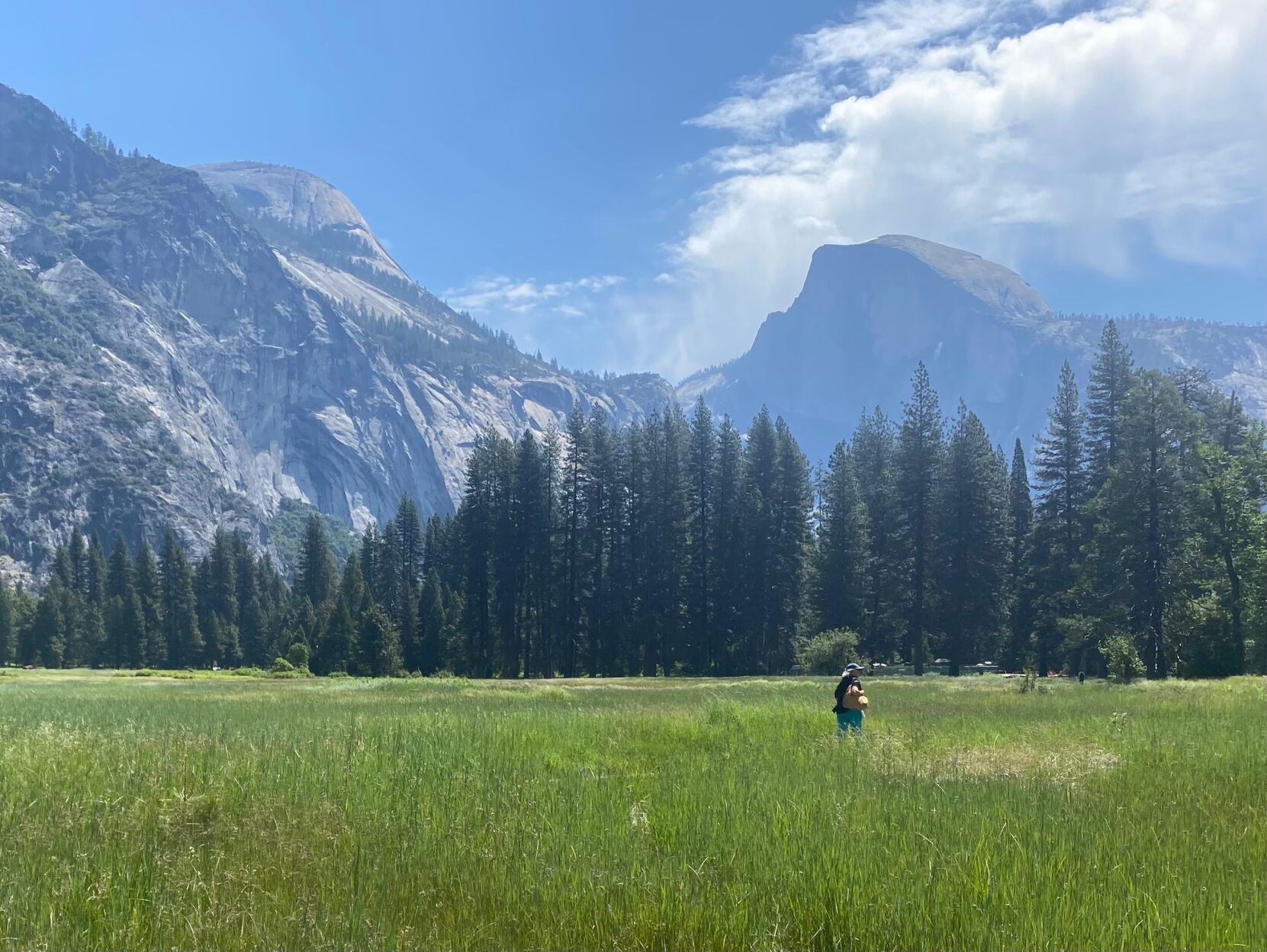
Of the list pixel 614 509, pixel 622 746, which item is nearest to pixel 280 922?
pixel 622 746

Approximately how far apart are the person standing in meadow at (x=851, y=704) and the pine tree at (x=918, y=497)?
4311cm

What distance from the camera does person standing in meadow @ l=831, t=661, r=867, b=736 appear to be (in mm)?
14750

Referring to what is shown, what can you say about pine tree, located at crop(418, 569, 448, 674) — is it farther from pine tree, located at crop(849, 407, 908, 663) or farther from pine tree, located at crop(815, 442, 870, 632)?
pine tree, located at crop(849, 407, 908, 663)

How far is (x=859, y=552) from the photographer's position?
62.8 metres

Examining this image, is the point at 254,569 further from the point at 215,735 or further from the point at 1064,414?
the point at 215,735

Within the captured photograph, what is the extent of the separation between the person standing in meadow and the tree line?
26.8 m

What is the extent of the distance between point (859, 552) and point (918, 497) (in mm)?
6975

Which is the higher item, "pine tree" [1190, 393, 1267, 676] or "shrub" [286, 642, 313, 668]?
"pine tree" [1190, 393, 1267, 676]

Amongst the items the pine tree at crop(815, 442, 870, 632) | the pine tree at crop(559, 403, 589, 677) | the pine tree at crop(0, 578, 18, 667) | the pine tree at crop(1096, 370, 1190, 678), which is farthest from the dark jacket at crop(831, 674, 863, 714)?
the pine tree at crop(0, 578, 18, 667)

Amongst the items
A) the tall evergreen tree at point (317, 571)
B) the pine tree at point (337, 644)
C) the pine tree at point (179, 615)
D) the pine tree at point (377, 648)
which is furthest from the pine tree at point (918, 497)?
the pine tree at point (179, 615)

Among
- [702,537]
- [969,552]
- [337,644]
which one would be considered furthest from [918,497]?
[337,644]

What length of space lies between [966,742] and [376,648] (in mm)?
57763

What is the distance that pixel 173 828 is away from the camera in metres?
8.05

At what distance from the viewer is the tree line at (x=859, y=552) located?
1644 inches
